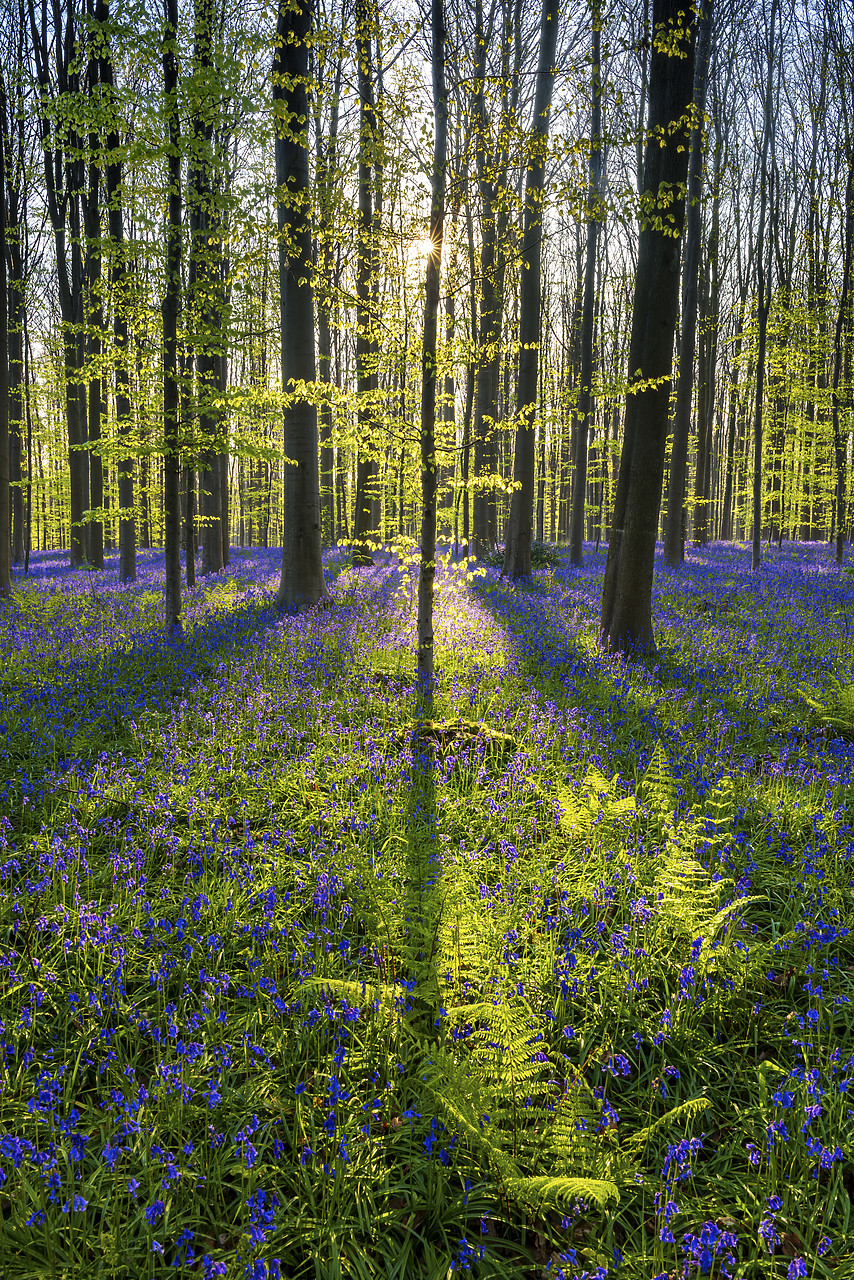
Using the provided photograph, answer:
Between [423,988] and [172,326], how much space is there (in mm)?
9908

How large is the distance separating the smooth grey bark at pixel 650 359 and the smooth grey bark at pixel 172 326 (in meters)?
6.45


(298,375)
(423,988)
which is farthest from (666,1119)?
(298,375)

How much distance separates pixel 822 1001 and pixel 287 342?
1143 cm

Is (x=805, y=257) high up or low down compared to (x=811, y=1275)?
up

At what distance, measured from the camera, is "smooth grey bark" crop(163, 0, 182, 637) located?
28.5ft

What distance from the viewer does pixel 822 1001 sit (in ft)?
9.15

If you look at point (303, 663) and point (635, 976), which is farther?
point (303, 663)

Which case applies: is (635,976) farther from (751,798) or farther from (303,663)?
(303,663)

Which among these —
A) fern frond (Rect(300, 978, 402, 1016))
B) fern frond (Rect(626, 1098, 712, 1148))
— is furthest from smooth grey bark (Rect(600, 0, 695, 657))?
fern frond (Rect(626, 1098, 712, 1148))

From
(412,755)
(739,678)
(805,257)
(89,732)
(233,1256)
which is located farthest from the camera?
(805,257)

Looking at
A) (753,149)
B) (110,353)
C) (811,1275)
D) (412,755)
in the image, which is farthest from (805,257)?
(811,1275)

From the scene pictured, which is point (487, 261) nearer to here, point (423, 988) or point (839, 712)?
point (839, 712)

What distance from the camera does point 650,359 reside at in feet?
26.1

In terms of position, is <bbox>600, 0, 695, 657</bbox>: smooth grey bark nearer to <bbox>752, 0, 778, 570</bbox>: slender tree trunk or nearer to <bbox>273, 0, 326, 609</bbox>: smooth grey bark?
<bbox>273, 0, 326, 609</bbox>: smooth grey bark
